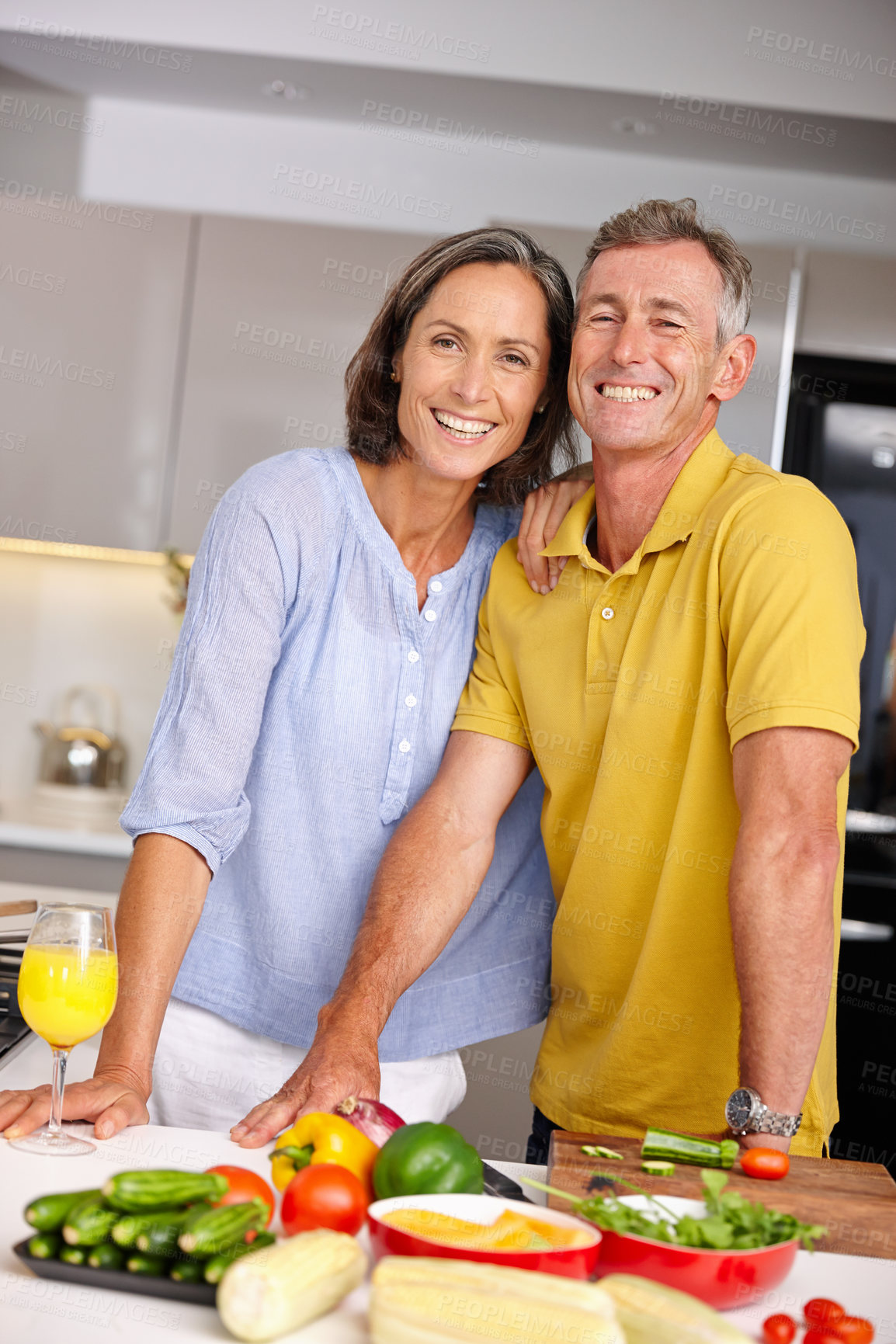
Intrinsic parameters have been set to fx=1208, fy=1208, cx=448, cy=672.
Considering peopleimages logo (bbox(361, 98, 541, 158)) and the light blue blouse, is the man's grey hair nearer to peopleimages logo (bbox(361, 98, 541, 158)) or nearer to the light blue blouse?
the light blue blouse

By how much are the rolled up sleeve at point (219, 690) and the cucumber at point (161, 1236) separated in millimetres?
596

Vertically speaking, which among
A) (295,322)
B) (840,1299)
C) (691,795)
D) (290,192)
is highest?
(290,192)

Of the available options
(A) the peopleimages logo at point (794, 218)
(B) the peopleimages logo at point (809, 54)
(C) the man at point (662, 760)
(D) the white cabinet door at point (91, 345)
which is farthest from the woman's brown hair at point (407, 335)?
(A) the peopleimages logo at point (794, 218)

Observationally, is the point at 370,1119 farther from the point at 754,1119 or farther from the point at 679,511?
the point at 679,511

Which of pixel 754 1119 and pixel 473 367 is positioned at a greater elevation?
pixel 473 367

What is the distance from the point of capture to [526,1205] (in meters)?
0.80

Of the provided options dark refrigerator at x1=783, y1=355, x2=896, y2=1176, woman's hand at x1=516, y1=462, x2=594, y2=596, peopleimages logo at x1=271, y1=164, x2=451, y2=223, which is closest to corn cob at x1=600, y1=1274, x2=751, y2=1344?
woman's hand at x1=516, y1=462, x2=594, y2=596

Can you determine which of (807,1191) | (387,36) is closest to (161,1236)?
(807,1191)

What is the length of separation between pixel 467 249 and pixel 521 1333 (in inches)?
51.1

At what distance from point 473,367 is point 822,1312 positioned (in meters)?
1.14

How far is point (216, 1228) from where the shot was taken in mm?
713

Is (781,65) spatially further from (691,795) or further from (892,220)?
(691,795)

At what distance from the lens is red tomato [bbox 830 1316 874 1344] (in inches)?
28.2

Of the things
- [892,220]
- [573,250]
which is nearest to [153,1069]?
[573,250]
